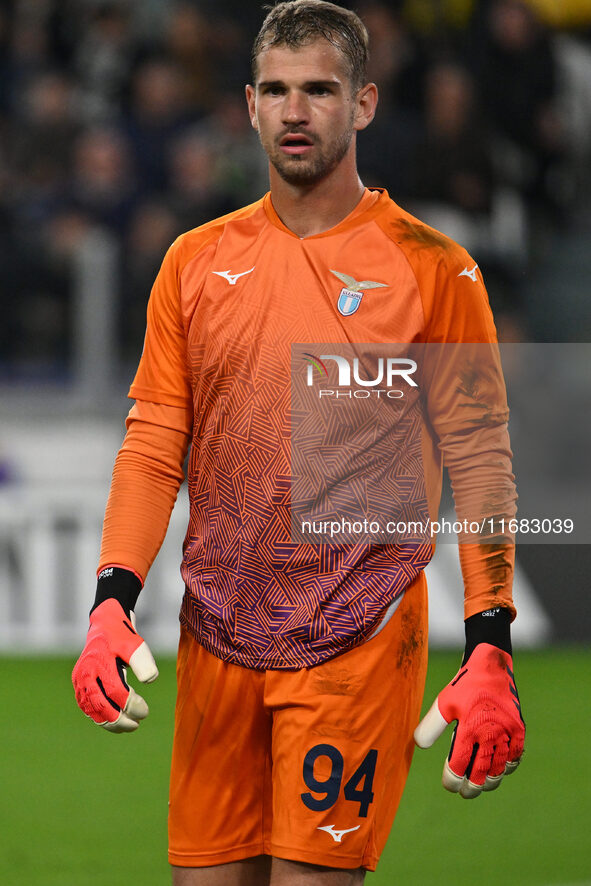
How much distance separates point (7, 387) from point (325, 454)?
5098 mm

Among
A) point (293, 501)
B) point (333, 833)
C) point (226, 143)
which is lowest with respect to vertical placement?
point (333, 833)

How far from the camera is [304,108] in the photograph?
2488mm

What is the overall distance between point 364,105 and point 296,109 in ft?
0.71

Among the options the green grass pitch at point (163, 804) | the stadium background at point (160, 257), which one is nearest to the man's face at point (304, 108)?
the green grass pitch at point (163, 804)

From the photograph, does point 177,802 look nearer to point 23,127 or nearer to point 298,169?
point 298,169

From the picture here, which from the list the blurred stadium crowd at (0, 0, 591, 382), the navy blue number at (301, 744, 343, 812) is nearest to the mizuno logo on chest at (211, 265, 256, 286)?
the navy blue number at (301, 744, 343, 812)

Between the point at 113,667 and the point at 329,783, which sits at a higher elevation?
the point at 113,667

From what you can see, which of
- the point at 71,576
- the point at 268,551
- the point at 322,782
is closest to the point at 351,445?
the point at 268,551

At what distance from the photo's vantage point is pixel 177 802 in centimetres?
265

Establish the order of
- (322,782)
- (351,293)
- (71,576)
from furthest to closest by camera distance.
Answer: (71,576) → (351,293) → (322,782)

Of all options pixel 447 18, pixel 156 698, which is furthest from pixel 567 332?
pixel 156 698

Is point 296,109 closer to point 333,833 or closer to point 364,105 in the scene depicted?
point 364,105

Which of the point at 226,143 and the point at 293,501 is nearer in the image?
the point at 293,501

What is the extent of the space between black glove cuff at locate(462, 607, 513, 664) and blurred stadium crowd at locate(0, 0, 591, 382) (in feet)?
15.9
